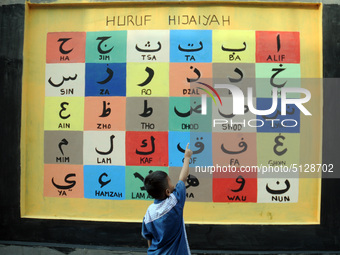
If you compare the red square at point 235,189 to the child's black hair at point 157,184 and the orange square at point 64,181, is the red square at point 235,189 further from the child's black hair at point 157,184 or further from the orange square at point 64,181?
the orange square at point 64,181

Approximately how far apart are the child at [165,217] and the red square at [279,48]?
2191 mm

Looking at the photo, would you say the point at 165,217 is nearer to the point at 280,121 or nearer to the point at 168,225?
the point at 168,225

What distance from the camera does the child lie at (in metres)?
2.18

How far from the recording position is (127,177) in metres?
3.67

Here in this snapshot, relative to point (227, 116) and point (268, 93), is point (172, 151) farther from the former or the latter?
point (268, 93)

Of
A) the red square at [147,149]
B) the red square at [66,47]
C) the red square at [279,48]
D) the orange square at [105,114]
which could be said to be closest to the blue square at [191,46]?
the red square at [279,48]

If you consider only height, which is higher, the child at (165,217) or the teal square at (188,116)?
the teal square at (188,116)

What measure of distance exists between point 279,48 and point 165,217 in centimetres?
257

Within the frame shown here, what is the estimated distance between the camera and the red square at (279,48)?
12.0 feet

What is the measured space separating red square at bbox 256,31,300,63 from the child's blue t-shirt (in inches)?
86.0

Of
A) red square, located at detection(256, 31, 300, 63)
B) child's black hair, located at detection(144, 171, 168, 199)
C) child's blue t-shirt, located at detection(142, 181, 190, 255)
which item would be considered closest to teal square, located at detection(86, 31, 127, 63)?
red square, located at detection(256, 31, 300, 63)

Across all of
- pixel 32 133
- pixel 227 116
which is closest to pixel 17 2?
pixel 32 133

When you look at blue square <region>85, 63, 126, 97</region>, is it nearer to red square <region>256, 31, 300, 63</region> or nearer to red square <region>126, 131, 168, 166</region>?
red square <region>126, 131, 168, 166</region>

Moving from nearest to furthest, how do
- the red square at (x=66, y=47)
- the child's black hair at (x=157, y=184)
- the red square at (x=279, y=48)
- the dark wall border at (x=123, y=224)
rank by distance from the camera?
the child's black hair at (x=157, y=184) < the dark wall border at (x=123, y=224) < the red square at (x=279, y=48) < the red square at (x=66, y=47)
